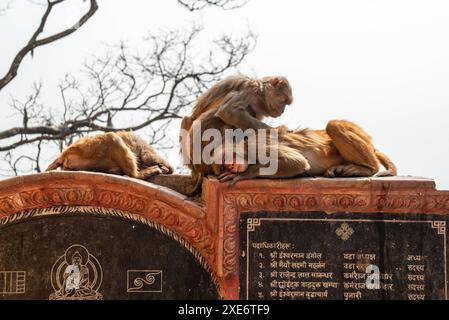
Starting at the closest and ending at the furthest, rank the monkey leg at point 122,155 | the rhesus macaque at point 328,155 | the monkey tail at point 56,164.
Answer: the rhesus macaque at point 328,155
the monkey leg at point 122,155
the monkey tail at point 56,164

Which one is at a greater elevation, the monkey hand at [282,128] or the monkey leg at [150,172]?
the monkey hand at [282,128]

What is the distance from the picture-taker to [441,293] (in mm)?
8594

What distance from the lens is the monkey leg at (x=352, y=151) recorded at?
29.3 ft

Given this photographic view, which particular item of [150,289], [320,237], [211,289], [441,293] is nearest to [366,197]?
[320,237]

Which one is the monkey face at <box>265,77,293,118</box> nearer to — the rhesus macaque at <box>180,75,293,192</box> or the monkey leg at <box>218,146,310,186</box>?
the rhesus macaque at <box>180,75,293,192</box>

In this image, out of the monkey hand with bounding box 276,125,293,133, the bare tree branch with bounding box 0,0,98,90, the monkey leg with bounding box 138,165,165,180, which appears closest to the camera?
the monkey hand with bounding box 276,125,293,133

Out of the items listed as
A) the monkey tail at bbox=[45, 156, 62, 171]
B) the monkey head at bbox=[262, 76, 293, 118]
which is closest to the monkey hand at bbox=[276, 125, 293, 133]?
the monkey head at bbox=[262, 76, 293, 118]

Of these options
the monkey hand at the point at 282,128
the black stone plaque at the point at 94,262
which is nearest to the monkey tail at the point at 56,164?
the black stone plaque at the point at 94,262

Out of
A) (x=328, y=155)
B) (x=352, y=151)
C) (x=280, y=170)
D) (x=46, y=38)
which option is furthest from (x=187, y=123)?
(x=46, y=38)

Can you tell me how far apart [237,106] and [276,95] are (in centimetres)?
51

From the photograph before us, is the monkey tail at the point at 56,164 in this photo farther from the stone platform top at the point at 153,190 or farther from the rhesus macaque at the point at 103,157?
the stone platform top at the point at 153,190

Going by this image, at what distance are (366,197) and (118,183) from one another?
2535 millimetres

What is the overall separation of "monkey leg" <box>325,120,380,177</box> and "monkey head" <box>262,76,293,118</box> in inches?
21.3

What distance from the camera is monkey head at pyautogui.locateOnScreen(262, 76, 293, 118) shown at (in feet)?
30.1
